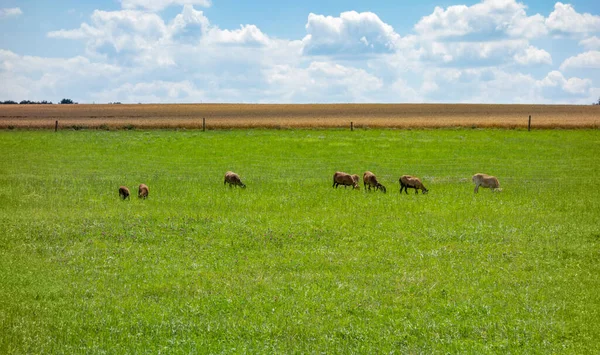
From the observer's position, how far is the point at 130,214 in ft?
67.2

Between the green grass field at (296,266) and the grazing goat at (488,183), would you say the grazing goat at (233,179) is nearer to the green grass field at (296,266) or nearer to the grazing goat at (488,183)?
the green grass field at (296,266)

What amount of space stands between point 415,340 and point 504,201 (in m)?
14.8

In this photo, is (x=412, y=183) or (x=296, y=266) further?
(x=412, y=183)

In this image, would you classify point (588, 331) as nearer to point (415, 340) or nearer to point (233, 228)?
point (415, 340)

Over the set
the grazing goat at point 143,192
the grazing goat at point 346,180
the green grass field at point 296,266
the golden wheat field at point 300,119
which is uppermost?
the golden wheat field at point 300,119

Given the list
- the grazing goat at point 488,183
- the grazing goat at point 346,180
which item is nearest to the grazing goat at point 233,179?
the grazing goat at point 346,180

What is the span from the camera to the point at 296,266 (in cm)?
1423

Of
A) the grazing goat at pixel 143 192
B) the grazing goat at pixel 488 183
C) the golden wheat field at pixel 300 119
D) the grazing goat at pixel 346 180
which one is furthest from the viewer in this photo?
the golden wheat field at pixel 300 119

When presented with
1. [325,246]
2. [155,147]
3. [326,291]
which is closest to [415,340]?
[326,291]

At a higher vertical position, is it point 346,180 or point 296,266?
point 346,180

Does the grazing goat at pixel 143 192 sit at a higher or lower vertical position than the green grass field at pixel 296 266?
higher

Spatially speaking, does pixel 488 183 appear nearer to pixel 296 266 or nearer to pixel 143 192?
pixel 143 192

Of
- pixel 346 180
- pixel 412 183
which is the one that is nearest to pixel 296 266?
pixel 412 183

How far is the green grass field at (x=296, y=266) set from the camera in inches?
405
